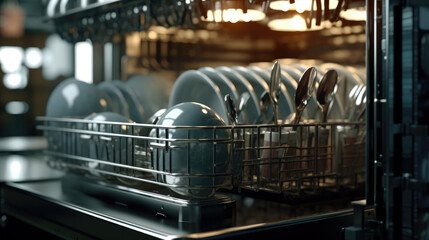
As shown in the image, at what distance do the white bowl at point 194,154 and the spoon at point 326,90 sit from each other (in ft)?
0.73

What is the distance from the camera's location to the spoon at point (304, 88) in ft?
2.90

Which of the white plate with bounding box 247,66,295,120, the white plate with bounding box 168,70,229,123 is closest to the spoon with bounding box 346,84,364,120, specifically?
the white plate with bounding box 247,66,295,120

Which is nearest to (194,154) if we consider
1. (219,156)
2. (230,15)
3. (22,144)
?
(219,156)

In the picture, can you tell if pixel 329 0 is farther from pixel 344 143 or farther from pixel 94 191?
pixel 94 191

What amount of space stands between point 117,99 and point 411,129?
831 millimetres

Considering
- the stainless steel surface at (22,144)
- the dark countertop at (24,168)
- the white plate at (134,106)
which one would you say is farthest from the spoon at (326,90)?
the stainless steel surface at (22,144)

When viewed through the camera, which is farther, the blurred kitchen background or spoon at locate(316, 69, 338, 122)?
the blurred kitchen background

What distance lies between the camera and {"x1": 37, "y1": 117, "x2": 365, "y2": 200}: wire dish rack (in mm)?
A: 782

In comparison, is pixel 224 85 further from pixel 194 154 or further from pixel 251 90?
pixel 194 154

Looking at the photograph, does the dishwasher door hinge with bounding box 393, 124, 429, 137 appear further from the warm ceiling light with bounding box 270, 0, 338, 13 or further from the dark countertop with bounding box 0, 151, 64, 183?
the dark countertop with bounding box 0, 151, 64, 183

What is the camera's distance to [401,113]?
2.10 feet

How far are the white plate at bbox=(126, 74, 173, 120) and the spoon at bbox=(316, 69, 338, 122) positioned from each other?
51 cm

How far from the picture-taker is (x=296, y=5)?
38.8 inches

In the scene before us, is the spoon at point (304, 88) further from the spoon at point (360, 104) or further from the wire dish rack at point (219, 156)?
the spoon at point (360, 104)
